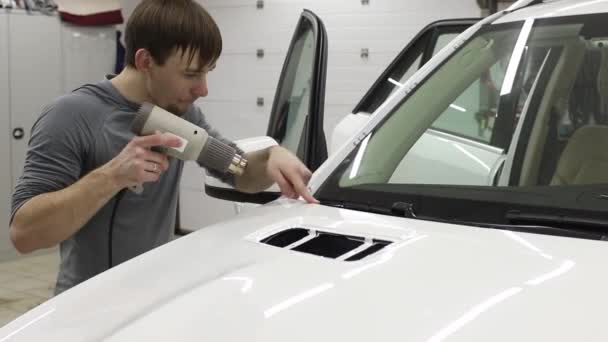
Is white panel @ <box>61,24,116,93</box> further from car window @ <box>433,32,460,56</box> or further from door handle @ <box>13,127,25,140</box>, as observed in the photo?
car window @ <box>433,32,460,56</box>

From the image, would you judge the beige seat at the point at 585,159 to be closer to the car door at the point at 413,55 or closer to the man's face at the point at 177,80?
the man's face at the point at 177,80

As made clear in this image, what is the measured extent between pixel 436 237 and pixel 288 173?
61 cm

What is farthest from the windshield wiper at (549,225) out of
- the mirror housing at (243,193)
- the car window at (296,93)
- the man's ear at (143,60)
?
the car window at (296,93)

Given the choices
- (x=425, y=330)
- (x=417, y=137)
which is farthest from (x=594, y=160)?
(x=425, y=330)

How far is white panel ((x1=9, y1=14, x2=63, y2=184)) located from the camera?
7211 millimetres

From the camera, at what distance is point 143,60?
2037 millimetres

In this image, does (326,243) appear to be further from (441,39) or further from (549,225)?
(441,39)

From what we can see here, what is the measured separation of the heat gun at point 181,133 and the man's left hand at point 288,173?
180 millimetres

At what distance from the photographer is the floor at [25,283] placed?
5.49 metres

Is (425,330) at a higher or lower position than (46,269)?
higher

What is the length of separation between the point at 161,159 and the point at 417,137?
0.76 meters

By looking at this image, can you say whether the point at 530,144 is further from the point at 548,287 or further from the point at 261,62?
the point at 261,62

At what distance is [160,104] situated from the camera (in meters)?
2.10

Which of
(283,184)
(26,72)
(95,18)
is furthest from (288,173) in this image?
(95,18)
